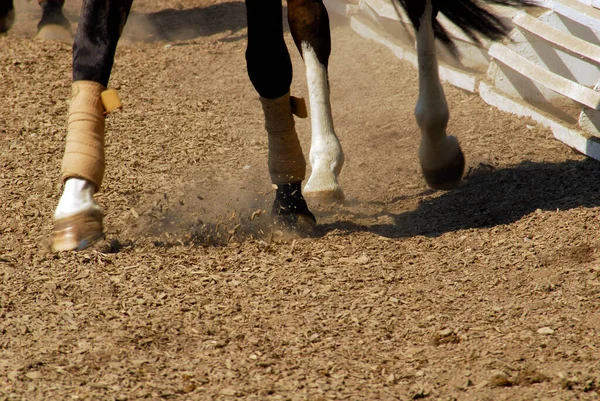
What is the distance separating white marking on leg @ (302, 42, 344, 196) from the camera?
3.30 metres

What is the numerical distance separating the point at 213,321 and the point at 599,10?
304 cm

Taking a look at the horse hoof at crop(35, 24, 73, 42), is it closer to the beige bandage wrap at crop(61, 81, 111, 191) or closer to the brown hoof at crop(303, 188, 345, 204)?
the brown hoof at crop(303, 188, 345, 204)

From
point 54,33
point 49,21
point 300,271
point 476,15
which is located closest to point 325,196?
point 300,271

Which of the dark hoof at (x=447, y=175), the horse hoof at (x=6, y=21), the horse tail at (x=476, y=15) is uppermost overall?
the horse tail at (x=476, y=15)

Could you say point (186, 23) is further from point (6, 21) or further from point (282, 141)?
point (282, 141)

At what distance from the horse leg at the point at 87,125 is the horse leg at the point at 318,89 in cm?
85

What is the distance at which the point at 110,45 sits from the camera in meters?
2.66

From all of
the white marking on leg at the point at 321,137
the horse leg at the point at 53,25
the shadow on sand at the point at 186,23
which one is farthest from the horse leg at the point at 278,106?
the horse leg at the point at 53,25

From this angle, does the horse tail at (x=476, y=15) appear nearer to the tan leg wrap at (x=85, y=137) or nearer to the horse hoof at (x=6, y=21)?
the tan leg wrap at (x=85, y=137)

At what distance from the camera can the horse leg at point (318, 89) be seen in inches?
129

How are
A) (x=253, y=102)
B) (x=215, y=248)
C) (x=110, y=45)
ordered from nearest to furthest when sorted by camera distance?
(x=110, y=45), (x=215, y=248), (x=253, y=102)

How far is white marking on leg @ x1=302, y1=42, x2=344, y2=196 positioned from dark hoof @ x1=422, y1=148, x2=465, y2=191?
0.55m

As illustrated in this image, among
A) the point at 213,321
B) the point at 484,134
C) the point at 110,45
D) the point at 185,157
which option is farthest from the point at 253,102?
the point at 213,321

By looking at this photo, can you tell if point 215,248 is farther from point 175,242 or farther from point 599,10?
point 599,10
